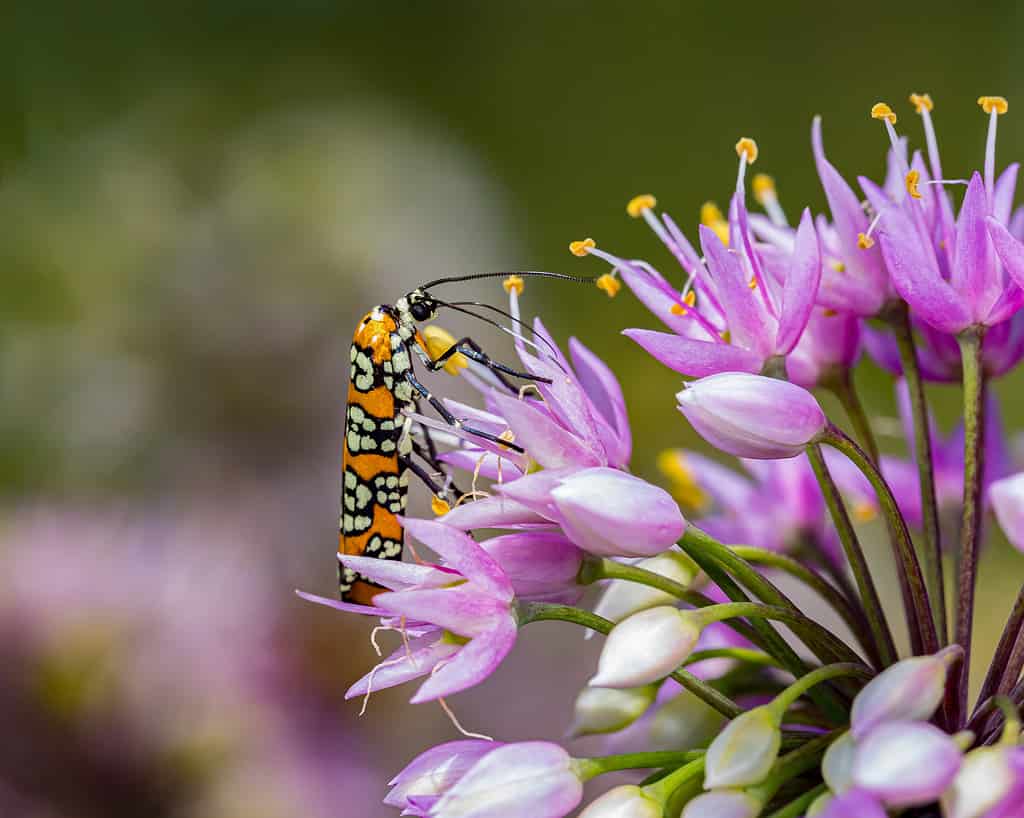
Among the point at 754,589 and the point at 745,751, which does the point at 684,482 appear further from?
the point at 745,751

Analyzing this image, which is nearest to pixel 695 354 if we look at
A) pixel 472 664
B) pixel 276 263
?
pixel 472 664

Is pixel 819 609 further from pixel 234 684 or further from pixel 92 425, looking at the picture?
pixel 92 425

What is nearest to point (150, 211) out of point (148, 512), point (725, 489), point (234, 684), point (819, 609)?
point (148, 512)

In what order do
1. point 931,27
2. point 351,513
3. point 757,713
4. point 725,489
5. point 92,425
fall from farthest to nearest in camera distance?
point 931,27, point 92,425, point 725,489, point 351,513, point 757,713

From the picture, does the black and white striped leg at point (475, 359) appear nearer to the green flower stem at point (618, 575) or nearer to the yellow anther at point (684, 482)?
the green flower stem at point (618, 575)

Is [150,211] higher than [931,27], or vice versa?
[931,27]

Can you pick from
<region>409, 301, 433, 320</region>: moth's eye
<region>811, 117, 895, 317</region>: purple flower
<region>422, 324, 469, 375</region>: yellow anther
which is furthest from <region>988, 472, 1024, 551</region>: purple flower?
<region>409, 301, 433, 320</region>: moth's eye

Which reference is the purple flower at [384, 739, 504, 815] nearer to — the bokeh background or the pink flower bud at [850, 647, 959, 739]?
the pink flower bud at [850, 647, 959, 739]

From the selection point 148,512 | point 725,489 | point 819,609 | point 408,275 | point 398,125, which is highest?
point 398,125

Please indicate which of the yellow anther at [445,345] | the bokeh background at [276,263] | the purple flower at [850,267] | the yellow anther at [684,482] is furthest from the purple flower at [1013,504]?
the bokeh background at [276,263]
